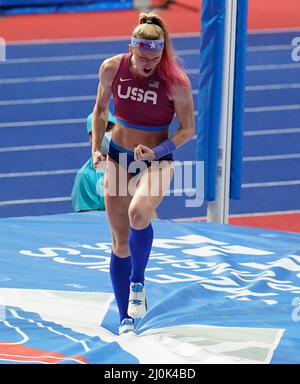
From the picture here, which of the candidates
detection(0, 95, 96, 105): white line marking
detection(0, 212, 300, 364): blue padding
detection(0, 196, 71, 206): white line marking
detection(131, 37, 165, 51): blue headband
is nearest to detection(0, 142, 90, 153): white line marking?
detection(0, 196, 71, 206): white line marking

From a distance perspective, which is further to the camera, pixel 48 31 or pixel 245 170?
pixel 48 31

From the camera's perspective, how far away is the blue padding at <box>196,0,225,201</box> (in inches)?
294

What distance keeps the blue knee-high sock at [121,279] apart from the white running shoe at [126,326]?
28mm

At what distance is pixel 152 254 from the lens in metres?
7.10

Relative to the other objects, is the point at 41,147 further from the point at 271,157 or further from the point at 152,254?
the point at 152,254

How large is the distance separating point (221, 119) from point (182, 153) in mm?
3094

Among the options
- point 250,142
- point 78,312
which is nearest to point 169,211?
point 250,142

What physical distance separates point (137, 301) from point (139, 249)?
0.29 metres

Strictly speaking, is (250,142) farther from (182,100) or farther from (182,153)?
(182,100)

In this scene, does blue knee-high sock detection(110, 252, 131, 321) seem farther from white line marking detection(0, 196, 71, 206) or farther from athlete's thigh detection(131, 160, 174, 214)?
white line marking detection(0, 196, 71, 206)

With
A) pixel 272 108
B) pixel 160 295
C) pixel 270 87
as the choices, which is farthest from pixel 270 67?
pixel 160 295

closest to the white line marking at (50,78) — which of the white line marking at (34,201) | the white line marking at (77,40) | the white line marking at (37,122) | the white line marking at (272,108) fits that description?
the white line marking at (272,108)

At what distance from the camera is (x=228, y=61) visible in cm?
758
